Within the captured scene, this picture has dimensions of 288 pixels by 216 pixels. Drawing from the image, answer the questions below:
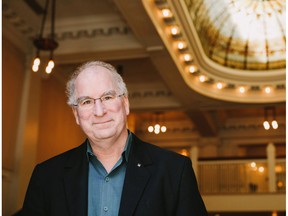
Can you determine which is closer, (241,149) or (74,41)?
(74,41)

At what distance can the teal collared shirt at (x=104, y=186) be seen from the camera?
6.51 ft

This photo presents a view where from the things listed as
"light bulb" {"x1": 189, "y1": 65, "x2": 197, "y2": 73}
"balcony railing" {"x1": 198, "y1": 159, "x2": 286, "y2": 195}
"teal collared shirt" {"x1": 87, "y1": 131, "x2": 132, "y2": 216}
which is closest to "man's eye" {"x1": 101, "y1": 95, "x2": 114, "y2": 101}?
"teal collared shirt" {"x1": 87, "y1": 131, "x2": 132, "y2": 216}

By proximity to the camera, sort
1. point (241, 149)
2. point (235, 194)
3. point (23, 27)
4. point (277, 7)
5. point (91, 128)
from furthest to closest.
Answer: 1. point (241, 149)
2. point (235, 194)
3. point (277, 7)
4. point (23, 27)
5. point (91, 128)

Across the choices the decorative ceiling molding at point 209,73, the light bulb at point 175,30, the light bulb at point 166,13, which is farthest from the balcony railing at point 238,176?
the light bulb at point 166,13

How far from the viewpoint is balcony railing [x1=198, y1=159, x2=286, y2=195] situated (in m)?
13.3

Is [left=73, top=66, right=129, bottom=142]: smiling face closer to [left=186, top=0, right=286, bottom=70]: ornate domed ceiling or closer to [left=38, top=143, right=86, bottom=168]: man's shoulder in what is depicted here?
[left=38, top=143, right=86, bottom=168]: man's shoulder

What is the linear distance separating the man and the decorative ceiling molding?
6.86 meters

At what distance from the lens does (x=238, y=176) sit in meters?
13.6

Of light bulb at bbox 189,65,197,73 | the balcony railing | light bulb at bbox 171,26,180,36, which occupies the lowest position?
the balcony railing

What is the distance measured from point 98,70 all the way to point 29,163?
8.67 m

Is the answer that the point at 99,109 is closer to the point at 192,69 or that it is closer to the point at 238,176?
the point at 192,69

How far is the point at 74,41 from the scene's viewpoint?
1016 centimetres

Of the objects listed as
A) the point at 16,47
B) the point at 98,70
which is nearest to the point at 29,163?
the point at 16,47

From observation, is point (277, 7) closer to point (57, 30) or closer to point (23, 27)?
point (57, 30)
